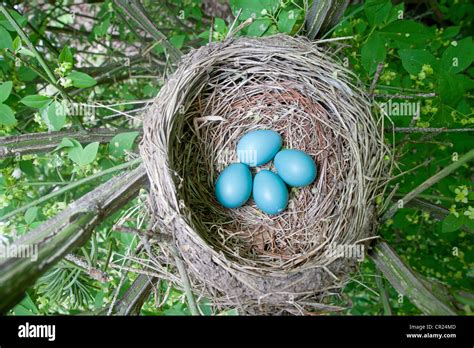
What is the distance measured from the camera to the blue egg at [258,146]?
1.80m

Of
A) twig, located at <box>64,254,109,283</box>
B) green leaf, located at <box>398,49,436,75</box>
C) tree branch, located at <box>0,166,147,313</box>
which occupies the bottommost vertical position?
twig, located at <box>64,254,109,283</box>

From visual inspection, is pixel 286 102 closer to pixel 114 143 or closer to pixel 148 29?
pixel 148 29

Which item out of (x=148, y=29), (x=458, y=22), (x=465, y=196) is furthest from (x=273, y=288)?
(x=458, y=22)

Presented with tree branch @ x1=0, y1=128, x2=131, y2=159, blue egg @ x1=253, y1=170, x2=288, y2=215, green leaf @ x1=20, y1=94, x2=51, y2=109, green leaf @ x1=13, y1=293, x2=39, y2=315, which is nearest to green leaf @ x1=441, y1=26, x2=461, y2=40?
blue egg @ x1=253, y1=170, x2=288, y2=215

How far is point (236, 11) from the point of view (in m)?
1.47

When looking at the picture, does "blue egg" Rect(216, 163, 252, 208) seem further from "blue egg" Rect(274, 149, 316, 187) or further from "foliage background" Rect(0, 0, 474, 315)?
"foliage background" Rect(0, 0, 474, 315)

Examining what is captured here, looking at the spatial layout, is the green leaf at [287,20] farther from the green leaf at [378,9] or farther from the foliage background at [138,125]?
the green leaf at [378,9]

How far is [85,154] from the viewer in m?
1.29

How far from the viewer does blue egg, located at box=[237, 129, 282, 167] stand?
1.80 metres

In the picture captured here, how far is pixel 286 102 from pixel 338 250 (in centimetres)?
71

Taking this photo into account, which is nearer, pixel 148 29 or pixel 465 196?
pixel 465 196

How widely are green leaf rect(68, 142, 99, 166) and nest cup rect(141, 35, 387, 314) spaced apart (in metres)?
0.16
